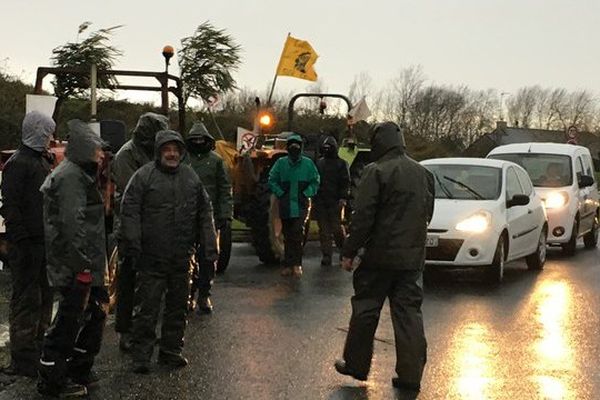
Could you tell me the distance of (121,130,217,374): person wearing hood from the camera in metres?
6.80

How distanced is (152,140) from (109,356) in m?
1.82

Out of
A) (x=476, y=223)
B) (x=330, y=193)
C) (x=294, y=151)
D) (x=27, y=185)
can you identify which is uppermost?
(x=294, y=151)

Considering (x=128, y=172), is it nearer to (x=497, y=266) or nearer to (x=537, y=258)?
(x=497, y=266)

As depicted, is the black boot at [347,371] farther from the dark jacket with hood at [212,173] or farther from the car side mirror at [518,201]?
the car side mirror at [518,201]

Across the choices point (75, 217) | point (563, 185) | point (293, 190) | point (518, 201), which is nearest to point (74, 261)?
point (75, 217)

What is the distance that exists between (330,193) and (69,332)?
25.5ft

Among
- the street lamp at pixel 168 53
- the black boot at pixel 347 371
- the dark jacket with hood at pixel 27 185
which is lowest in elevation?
the black boot at pixel 347 371

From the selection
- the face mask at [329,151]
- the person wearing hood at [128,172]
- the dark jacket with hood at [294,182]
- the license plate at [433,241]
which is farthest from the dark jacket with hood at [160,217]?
the face mask at [329,151]

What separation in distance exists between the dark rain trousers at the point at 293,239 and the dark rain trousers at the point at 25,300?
550 cm

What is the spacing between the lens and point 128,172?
7844mm

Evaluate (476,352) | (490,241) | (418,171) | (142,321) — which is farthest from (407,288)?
(490,241)

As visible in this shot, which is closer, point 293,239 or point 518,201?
point 293,239

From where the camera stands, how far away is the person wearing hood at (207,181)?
30.3 ft

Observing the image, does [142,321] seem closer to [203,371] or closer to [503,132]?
[203,371]
